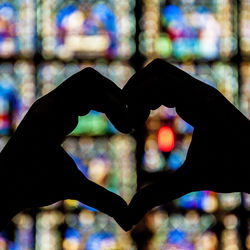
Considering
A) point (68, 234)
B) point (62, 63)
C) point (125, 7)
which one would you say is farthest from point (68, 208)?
point (125, 7)

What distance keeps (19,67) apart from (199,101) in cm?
276

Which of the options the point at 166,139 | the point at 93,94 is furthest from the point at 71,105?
the point at 166,139

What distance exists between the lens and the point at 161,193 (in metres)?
0.43

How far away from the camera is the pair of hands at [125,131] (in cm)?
42

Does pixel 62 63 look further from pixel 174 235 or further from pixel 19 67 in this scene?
pixel 174 235

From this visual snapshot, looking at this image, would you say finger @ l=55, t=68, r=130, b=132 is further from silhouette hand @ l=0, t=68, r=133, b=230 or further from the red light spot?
the red light spot

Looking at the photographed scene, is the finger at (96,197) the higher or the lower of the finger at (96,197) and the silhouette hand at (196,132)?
the lower

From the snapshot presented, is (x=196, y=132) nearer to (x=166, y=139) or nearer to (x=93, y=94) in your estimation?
(x=93, y=94)

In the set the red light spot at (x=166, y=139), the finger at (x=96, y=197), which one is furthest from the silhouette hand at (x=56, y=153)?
the red light spot at (x=166, y=139)

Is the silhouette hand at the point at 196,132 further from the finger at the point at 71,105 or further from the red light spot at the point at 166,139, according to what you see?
the red light spot at the point at 166,139

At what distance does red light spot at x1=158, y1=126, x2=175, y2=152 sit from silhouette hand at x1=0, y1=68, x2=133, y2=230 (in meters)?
2.62

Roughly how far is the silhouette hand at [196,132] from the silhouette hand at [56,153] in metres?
0.01

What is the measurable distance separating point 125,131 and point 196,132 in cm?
5

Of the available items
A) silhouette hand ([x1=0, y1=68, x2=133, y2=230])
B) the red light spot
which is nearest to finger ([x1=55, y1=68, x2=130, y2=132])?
silhouette hand ([x1=0, y1=68, x2=133, y2=230])
